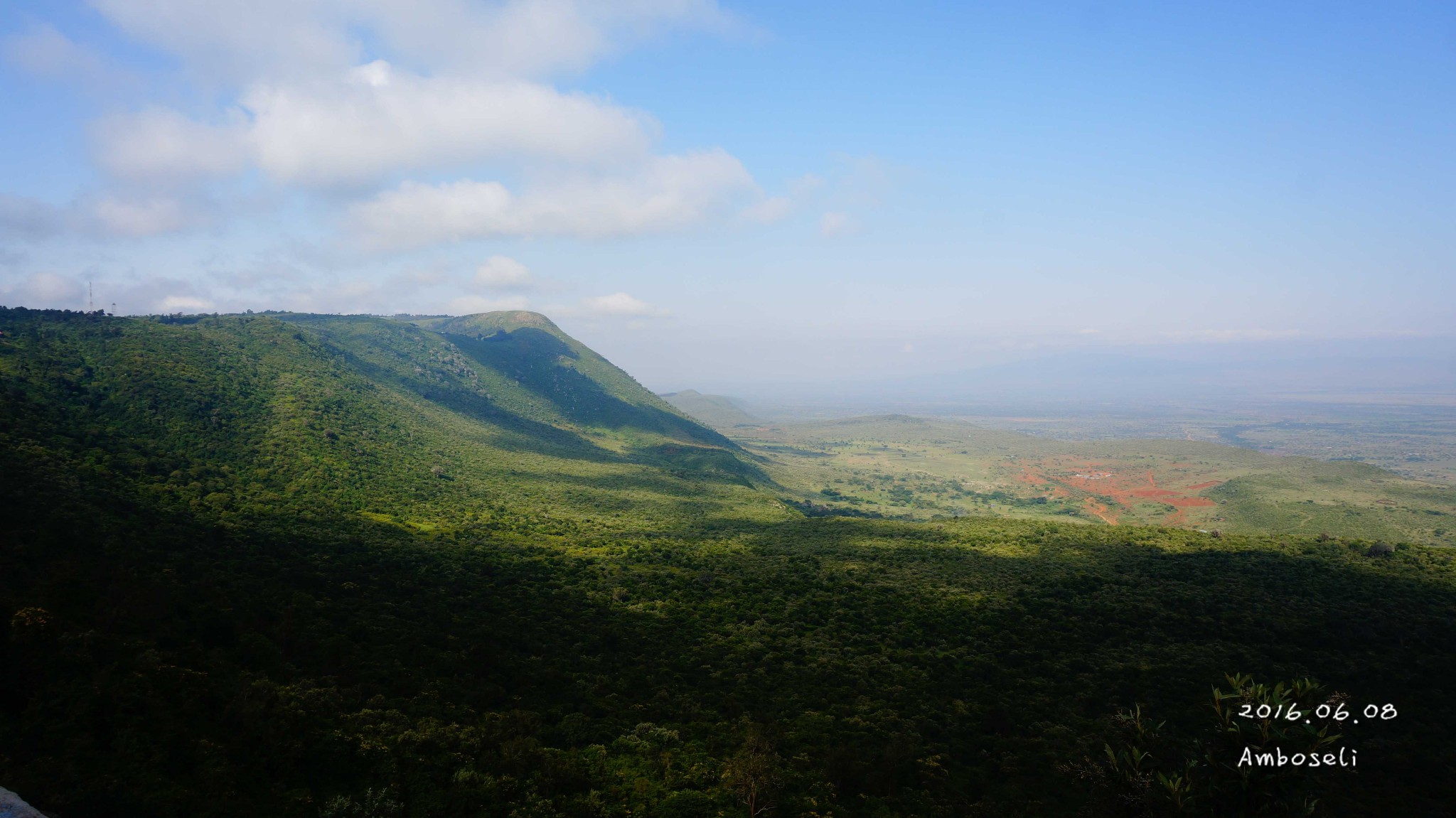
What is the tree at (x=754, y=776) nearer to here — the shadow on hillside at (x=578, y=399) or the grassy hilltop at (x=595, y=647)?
the grassy hilltop at (x=595, y=647)

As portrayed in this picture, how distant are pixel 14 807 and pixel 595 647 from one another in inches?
1074

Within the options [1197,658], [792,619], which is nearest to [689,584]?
[792,619]

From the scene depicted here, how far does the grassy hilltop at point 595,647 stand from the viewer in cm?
2217

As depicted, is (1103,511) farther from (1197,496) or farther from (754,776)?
(754,776)

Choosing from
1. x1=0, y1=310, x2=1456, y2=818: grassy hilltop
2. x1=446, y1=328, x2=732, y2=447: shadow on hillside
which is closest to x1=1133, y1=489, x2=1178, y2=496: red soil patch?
x1=0, y1=310, x2=1456, y2=818: grassy hilltop

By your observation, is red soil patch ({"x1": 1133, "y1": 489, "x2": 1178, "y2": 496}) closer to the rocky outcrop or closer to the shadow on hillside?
the shadow on hillside

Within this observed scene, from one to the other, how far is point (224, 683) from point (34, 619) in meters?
7.10

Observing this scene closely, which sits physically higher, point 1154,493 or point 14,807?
point 14,807

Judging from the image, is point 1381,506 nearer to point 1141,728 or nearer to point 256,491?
point 1141,728

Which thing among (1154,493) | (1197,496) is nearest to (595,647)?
(1197,496)

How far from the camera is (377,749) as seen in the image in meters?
24.2

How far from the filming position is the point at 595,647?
3975 cm

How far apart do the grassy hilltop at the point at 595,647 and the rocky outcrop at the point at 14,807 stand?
9.10 ft

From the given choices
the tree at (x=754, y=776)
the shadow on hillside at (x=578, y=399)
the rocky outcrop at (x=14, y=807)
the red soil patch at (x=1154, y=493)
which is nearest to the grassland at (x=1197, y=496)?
the red soil patch at (x=1154, y=493)
